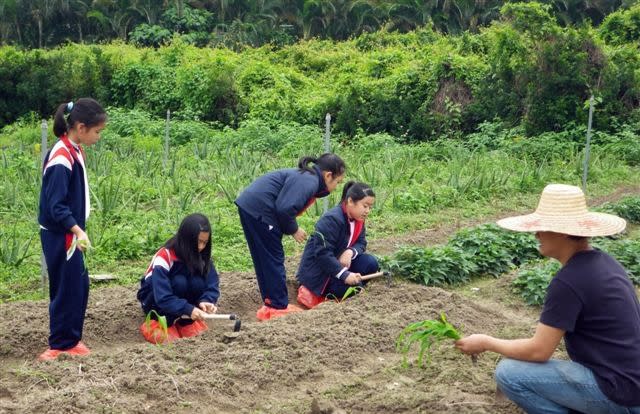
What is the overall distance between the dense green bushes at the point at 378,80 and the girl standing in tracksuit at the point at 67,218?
11499 mm

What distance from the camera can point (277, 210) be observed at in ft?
21.1

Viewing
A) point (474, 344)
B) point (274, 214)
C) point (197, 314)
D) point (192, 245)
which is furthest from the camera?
point (274, 214)

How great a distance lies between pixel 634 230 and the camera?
9820mm

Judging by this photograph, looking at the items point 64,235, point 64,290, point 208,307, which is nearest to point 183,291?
point 208,307

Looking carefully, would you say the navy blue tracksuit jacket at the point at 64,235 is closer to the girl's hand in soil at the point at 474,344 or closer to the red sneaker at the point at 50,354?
the red sneaker at the point at 50,354

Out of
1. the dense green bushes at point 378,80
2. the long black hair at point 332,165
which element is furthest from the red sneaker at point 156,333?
the dense green bushes at point 378,80

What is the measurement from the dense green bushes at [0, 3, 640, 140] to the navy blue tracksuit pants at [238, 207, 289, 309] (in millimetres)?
10055

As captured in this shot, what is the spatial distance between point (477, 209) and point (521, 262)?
102 inches

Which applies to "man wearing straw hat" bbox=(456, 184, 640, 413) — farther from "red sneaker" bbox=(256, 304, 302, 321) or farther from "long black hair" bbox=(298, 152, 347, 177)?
"red sneaker" bbox=(256, 304, 302, 321)

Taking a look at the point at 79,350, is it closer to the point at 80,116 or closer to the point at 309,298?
the point at 80,116

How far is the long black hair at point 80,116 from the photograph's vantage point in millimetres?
5418

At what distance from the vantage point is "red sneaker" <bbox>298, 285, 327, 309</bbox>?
7145mm

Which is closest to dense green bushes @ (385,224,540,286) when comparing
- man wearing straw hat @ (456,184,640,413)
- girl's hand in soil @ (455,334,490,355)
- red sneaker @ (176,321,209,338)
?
red sneaker @ (176,321,209,338)

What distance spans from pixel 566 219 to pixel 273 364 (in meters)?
2.15
